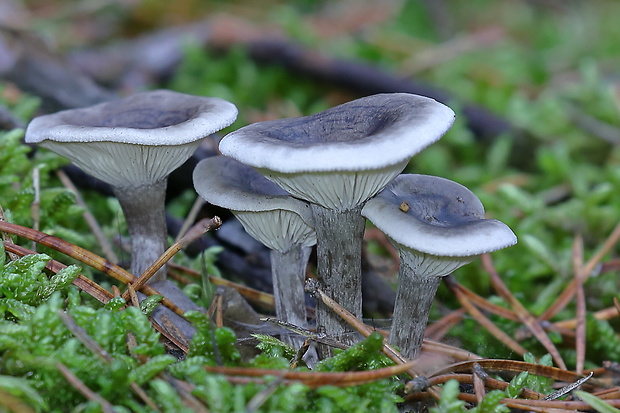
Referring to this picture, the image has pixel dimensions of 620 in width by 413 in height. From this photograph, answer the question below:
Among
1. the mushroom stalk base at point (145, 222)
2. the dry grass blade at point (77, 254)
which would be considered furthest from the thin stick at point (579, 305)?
the mushroom stalk base at point (145, 222)

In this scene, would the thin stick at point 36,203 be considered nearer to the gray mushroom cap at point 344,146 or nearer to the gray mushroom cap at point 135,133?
the gray mushroom cap at point 135,133

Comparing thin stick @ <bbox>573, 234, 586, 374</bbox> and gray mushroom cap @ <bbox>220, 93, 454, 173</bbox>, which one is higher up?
gray mushroom cap @ <bbox>220, 93, 454, 173</bbox>

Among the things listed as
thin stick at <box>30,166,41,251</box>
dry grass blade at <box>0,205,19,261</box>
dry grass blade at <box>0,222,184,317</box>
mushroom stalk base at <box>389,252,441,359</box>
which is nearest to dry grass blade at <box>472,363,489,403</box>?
mushroom stalk base at <box>389,252,441,359</box>

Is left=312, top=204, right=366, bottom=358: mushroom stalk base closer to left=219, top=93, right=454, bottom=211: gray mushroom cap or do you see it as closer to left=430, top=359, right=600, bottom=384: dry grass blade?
left=219, top=93, right=454, bottom=211: gray mushroom cap

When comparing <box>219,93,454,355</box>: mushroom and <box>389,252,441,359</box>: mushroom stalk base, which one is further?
<box>389,252,441,359</box>: mushroom stalk base

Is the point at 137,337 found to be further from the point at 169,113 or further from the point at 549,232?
the point at 549,232

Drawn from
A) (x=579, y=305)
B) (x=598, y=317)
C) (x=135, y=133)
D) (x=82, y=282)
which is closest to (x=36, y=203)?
(x=82, y=282)

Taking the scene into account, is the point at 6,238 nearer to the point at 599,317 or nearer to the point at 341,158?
the point at 341,158
